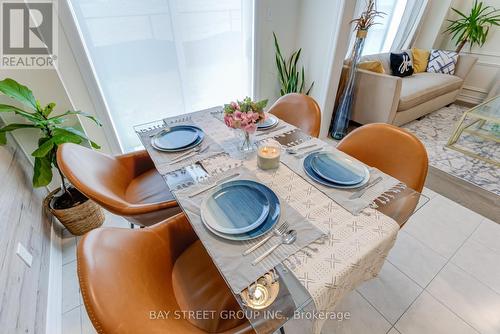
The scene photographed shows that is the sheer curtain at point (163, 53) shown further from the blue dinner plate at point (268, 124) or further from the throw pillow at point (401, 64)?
the throw pillow at point (401, 64)

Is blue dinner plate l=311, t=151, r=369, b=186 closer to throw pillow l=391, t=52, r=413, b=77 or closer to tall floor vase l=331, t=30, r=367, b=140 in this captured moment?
tall floor vase l=331, t=30, r=367, b=140

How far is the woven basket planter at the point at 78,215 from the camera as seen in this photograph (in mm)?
1406

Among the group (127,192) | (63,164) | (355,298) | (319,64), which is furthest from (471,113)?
(63,164)

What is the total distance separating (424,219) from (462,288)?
1.66 feet

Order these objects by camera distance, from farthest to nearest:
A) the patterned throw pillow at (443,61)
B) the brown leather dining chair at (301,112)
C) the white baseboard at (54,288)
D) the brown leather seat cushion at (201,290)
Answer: the patterned throw pillow at (443,61) → the brown leather dining chair at (301,112) → the white baseboard at (54,288) → the brown leather seat cushion at (201,290)

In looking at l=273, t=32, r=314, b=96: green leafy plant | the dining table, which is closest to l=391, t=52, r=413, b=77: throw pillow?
l=273, t=32, r=314, b=96: green leafy plant

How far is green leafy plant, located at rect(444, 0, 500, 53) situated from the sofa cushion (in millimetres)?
703

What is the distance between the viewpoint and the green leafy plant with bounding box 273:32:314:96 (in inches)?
98.4

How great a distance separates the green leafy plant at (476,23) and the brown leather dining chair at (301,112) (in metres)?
3.52

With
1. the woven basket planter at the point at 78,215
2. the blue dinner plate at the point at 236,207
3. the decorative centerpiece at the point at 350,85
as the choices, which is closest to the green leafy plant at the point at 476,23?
the decorative centerpiece at the point at 350,85

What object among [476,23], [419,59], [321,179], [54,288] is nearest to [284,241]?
[321,179]

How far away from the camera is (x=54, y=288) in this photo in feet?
3.98

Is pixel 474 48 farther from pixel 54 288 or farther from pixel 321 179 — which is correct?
pixel 54 288

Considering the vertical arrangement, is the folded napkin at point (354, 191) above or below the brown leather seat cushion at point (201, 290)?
above
